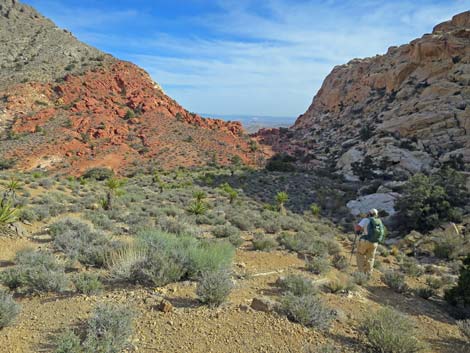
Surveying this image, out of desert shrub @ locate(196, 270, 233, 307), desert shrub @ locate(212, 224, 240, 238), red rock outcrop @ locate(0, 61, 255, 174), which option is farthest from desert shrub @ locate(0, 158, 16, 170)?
desert shrub @ locate(196, 270, 233, 307)

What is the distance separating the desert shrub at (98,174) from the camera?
32750 mm

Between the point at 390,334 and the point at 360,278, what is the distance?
3248 mm

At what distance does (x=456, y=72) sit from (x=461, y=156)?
15933mm

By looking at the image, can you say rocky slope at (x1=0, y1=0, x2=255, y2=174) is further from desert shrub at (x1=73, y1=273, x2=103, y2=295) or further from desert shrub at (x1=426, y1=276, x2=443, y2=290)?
desert shrub at (x1=73, y1=273, x2=103, y2=295)

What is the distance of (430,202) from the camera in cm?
1686

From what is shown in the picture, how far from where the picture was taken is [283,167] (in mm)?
38469

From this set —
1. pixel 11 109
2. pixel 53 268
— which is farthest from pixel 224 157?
pixel 53 268

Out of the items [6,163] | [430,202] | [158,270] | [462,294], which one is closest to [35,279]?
[158,270]

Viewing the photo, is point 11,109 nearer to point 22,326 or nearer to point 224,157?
point 224,157

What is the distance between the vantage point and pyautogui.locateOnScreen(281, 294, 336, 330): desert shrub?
4277 mm

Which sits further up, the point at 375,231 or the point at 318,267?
the point at 375,231

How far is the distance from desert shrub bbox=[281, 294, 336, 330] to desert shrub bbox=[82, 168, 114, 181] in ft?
104

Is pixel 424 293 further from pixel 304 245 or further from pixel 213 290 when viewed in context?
pixel 213 290

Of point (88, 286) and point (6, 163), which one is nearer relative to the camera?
point (88, 286)
